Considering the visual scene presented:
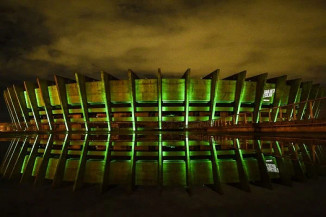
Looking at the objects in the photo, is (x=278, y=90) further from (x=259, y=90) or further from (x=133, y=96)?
(x=133, y=96)

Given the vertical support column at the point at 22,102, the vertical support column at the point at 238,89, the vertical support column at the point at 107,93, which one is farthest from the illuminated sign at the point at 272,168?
the vertical support column at the point at 22,102

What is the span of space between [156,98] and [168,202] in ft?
132

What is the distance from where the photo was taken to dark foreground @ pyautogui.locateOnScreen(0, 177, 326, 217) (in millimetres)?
1722

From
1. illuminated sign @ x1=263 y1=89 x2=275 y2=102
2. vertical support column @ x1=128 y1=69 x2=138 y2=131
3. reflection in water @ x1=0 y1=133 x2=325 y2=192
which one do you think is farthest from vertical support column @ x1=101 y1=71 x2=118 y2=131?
reflection in water @ x1=0 y1=133 x2=325 y2=192

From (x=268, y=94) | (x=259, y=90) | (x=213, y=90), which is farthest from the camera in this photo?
(x=268, y=94)

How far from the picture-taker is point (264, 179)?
3107mm

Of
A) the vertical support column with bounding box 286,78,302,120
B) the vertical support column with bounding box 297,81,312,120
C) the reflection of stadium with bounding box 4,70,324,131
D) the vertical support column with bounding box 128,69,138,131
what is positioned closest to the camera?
the vertical support column with bounding box 128,69,138,131

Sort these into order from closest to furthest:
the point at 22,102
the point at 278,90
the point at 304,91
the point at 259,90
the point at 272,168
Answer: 1. the point at 272,168
2. the point at 259,90
3. the point at 278,90
4. the point at 304,91
5. the point at 22,102

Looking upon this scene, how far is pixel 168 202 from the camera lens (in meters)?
Answer: 2.01

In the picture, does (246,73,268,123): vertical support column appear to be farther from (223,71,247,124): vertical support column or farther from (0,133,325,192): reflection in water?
(0,133,325,192): reflection in water

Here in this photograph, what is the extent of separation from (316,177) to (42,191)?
130 inches

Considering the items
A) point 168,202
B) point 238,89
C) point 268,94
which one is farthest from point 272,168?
point 268,94

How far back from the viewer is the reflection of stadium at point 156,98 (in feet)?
137

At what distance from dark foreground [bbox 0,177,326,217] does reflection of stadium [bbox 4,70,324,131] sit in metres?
37.1
